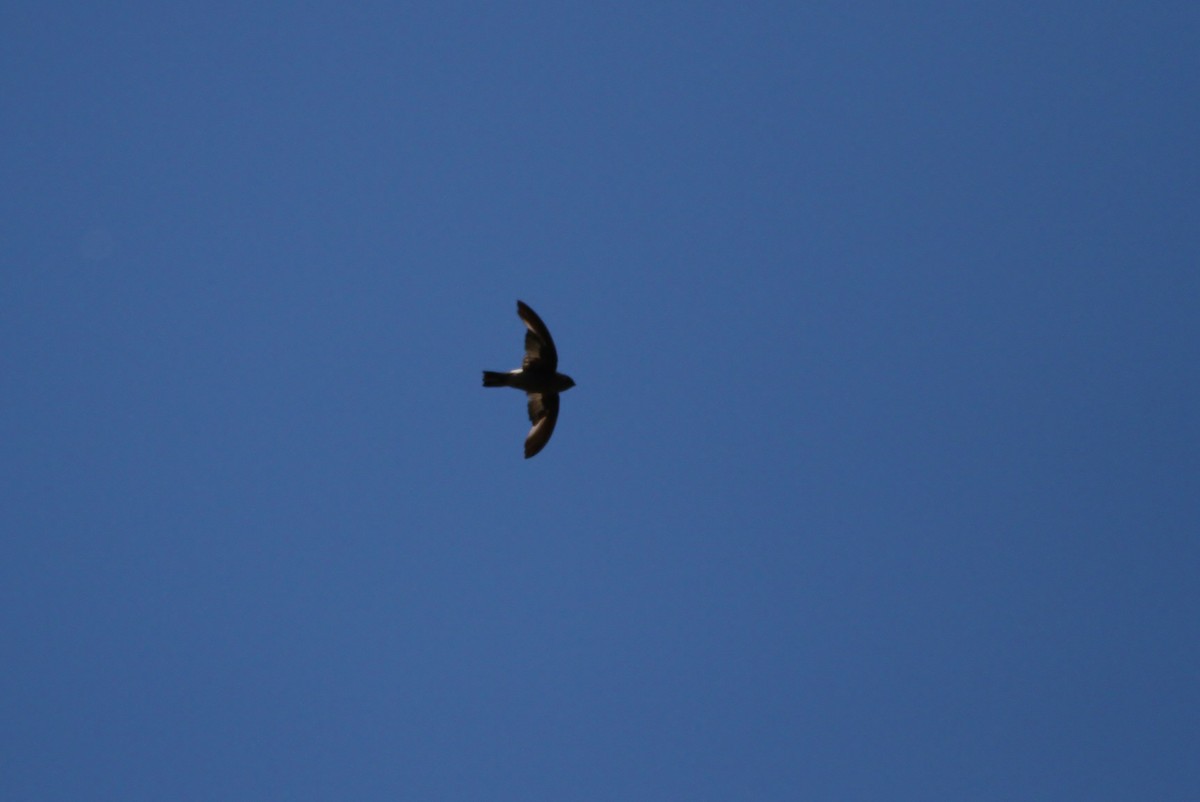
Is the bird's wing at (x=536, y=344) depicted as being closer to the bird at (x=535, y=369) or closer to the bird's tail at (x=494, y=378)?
the bird at (x=535, y=369)

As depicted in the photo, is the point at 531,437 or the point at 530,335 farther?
the point at 531,437

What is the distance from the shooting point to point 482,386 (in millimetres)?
19328

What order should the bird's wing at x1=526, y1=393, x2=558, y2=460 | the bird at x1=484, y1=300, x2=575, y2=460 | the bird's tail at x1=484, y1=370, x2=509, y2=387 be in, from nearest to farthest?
1. the bird's tail at x1=484, y1=370, x2=509, y2=387
2. the bird at x1=484, y1=300, x2=575, y2=460
3. the bird's wing at x1=526, y1=393, x2=558, y2=460

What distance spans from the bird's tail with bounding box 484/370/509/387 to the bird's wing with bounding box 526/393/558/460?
63.6 inches

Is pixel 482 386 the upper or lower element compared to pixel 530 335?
lower

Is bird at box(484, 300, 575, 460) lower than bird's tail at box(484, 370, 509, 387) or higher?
higher

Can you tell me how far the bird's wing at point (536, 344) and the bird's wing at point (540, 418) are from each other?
1.32 metres

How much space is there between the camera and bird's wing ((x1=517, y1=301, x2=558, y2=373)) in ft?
64.2

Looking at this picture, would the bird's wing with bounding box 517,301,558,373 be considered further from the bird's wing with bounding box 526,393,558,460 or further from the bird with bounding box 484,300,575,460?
the bird's wing with bounding box 526,393,558,460

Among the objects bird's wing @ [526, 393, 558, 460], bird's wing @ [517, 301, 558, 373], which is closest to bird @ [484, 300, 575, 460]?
bird's wing @ [517, 301, 558, 373]

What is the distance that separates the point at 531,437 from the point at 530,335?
2.81 metres

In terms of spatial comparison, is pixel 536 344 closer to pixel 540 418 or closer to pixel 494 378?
pixel 494 378

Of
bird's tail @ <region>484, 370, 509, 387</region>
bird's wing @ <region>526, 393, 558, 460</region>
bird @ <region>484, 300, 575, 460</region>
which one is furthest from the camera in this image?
bird's wing @ <region>526, 393, 558, 460</region>

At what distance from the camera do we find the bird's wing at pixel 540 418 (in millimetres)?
20984
